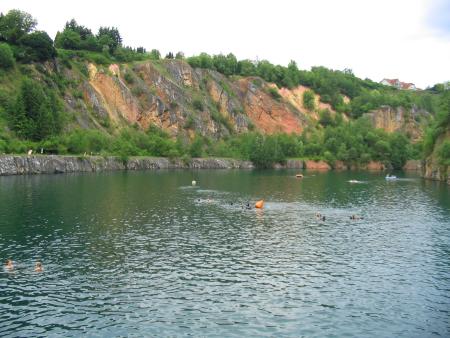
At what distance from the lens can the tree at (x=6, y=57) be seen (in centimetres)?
16450

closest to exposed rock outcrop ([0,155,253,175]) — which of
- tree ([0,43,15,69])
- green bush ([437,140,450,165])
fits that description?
tree ([0,43,15,69])

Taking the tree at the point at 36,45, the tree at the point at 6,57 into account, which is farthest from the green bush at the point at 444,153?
the tree at the point at 6,57

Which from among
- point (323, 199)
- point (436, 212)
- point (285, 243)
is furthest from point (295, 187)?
point (285, 243)

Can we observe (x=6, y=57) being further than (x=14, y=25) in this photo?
No

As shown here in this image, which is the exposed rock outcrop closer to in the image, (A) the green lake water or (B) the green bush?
(A) the green lake water

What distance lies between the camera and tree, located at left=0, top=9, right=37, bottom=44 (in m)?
186

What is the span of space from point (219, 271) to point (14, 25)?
182 metres

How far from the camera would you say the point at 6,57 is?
6506 inches

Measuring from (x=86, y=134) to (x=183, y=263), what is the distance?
135m

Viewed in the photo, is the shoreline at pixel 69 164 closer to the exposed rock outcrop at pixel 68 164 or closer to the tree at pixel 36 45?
the exposed rock outcrop at pixel 68 164

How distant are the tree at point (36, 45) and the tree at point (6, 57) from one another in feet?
36.4

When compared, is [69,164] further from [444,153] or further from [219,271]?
[219,271]

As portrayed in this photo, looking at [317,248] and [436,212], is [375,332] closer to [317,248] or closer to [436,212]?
[317,248]

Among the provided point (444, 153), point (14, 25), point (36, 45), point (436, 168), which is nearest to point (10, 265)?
point (444, 153)
